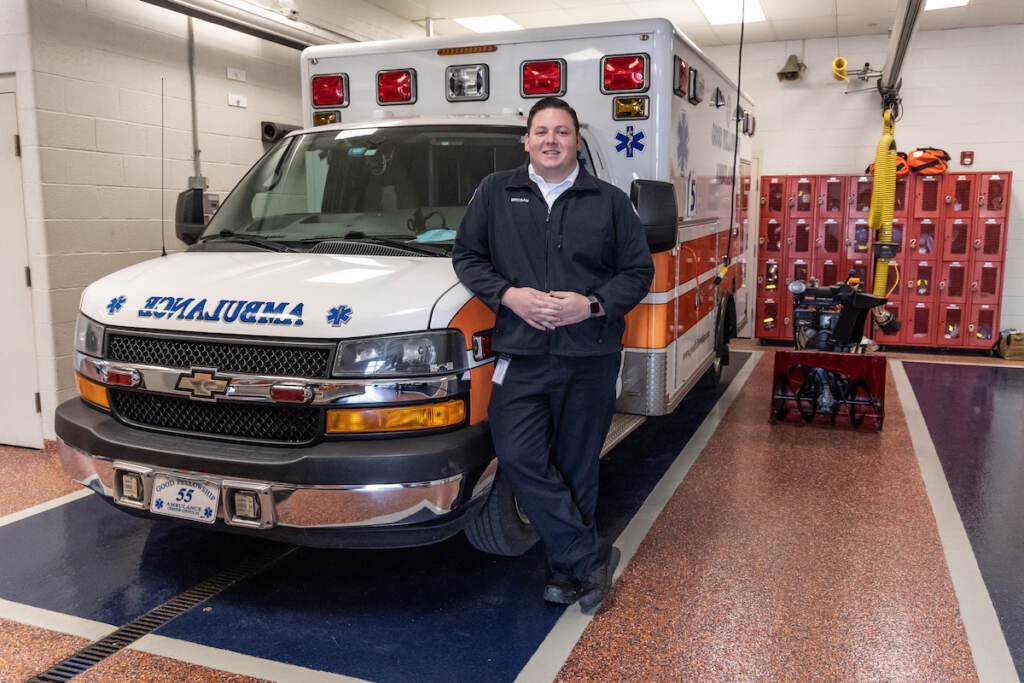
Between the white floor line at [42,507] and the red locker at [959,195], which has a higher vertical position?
the red locker at [959,195]

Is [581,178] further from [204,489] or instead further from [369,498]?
[204,489]

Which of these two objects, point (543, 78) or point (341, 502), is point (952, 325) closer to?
point (543, 78)

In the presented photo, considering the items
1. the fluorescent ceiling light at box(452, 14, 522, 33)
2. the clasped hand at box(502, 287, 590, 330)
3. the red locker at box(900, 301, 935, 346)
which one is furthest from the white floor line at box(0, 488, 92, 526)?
the red locker at box(900, 301, 935, 346)

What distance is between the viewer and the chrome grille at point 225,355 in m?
3.08

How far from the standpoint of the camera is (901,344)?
10.9 metres

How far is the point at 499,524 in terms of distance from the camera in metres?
3.63

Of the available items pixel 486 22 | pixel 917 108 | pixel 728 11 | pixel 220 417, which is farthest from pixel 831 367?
pixel 486 22

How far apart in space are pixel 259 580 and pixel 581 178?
7.37 feet

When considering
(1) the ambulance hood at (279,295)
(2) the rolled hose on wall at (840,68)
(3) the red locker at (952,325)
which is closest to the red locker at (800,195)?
(2) the rolled hose on wall at (840,68)

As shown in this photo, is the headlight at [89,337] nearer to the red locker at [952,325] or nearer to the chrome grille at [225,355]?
the chrome grille at [225,355]

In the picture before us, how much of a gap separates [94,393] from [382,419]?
1.37 meters

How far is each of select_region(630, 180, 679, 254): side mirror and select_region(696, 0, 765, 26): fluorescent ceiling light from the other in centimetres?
670

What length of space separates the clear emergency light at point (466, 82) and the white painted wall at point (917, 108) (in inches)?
314

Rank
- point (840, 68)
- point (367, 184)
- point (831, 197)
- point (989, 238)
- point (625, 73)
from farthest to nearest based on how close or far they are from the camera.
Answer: point (840, 68)
point (831, 197)
point (989, 238)
point (625, 73)
point (367, 184)
